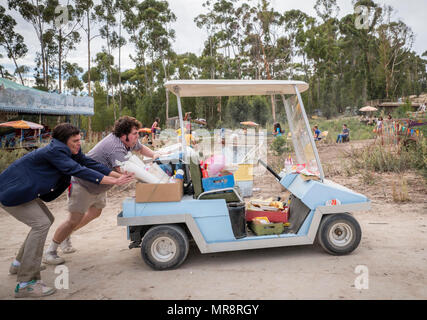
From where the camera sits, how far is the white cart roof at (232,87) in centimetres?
387

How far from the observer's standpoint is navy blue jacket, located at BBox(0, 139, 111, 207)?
3.04 metres

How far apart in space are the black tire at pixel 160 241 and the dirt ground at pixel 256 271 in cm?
10

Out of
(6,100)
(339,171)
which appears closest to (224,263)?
(339,171)

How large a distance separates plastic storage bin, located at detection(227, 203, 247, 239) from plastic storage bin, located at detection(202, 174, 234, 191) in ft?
0.75

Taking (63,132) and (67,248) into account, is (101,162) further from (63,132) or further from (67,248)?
(67,248)

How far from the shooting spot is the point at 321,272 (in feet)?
11.0

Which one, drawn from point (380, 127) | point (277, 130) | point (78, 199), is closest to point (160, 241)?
point (78, 199)

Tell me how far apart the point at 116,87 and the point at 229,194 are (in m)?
50.1

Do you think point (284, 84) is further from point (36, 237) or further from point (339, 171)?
point (339, 171)

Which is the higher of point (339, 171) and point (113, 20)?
point (113, 20)

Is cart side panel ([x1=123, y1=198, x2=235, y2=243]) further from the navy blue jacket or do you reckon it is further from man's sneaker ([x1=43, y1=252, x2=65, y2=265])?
man's sneaker ([x1=43, y1=252, x2=65, y2=265])

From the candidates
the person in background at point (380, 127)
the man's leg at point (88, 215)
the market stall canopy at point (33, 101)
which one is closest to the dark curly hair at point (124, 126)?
the man's leg at point (88, 215)

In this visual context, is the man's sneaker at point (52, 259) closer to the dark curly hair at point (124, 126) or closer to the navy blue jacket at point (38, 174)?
the navy blue jacket at point (38, 174)

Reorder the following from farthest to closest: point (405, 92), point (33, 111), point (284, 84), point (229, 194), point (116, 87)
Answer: point (116, 87), point (405, 92), point (33, 111), point (284, 84), point (229, 194)
